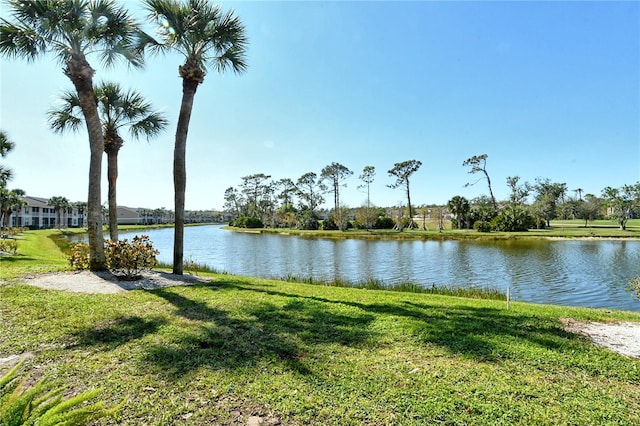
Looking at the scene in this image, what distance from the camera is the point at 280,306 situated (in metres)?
6.35

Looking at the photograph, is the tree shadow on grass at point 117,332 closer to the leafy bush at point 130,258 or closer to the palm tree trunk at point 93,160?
the leafy bush at point 130,258

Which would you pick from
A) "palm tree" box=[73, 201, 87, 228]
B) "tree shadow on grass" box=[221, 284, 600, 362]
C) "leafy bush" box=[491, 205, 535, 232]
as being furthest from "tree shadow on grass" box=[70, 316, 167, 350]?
"palm tree" box=[73, 201, 87, 228]

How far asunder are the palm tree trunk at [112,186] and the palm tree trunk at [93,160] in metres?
2.70

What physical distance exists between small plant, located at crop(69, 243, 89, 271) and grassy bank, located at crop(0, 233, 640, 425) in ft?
14.7

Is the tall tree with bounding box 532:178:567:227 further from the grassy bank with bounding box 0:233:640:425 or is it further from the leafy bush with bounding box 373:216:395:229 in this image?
the grassy bank with bounding box 0:233:640:425

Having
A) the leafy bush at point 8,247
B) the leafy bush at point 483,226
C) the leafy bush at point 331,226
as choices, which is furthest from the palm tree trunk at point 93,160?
the leafy bush at point 331,226

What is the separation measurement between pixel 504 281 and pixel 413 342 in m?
12.6

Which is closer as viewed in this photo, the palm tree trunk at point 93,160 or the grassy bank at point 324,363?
the grassy bank at point 324,363

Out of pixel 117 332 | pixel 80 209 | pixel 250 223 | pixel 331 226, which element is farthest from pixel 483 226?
pixel 80 209

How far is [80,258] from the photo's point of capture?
408 inches

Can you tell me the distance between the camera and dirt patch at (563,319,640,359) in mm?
4477

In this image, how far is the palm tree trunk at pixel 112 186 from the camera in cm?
1265

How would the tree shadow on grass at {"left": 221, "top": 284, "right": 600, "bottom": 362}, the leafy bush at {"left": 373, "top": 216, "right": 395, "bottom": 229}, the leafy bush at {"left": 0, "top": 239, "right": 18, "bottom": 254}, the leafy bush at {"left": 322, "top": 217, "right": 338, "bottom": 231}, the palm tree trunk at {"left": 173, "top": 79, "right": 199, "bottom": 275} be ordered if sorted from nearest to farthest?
the tree shadow on grass at {"left": 221, "top": 284, "right": 600, "bottom": 362} < the palm tree trunk at {"left": 173, "top": 79, "right": 199, "bottom": 275} < the leafy bush at {"left": 0, "top": 239, "right": 18, "bottom": 254} < the leafy bush at {"left": 373, "top": 216, "right": 395, "bottom": 229} < the leafy bush at {"left": 322, "top": 217, "right": 338, "bottom": 231}

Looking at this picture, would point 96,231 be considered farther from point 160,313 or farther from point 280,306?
point 280,306
